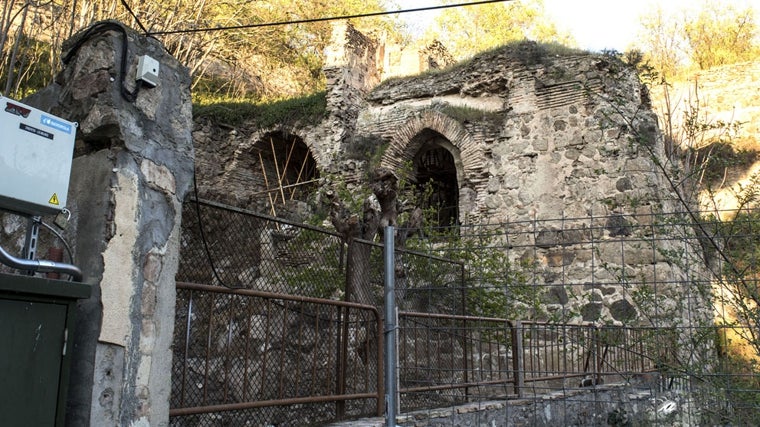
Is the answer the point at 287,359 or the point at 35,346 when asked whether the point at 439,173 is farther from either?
the point at 35,346

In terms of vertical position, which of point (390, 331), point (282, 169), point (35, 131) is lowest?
point (390, 331)

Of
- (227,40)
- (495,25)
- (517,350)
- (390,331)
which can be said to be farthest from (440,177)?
(495,25)

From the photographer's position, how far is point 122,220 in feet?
10.0

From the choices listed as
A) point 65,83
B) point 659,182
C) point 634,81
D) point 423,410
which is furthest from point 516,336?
point 634,81

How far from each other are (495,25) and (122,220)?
2919 centimetres

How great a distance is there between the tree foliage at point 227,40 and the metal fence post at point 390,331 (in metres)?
4.46

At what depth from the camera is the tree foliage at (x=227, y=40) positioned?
32.7 feet

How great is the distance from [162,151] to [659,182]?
9300mm

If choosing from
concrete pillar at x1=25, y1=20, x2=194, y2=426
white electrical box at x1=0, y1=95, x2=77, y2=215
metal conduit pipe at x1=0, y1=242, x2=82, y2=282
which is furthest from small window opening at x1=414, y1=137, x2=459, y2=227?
metal conduit pipe at x1=0, y1=242, x2=82, y2=282

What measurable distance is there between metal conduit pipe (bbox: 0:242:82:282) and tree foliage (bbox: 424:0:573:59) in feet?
92.8

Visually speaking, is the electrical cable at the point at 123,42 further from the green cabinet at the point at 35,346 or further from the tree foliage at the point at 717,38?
the tree foliage at the point at 717,38

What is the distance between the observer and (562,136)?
37.9ft

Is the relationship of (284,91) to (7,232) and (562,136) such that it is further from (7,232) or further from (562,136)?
(7,232)

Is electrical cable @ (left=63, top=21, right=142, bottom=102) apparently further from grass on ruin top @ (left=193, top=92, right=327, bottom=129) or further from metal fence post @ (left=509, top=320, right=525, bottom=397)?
grass on ruin top @ (left=193, top=92, right=327, bottom=129)
